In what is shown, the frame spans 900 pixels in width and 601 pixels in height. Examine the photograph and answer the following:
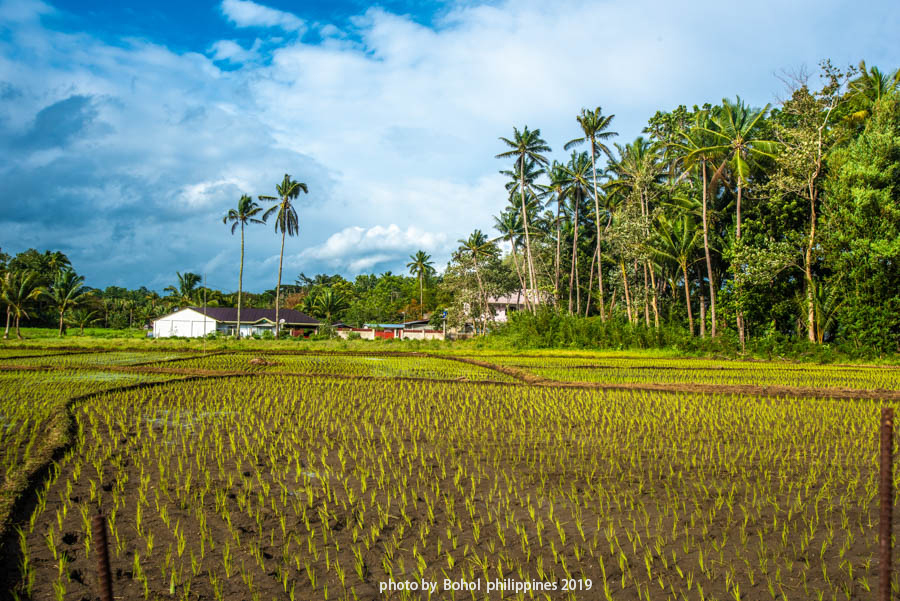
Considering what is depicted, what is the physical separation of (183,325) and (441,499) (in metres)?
44.5

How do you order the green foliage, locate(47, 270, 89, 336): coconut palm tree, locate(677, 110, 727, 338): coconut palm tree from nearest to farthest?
the green foliage → locate(677, 110, 727, 338): coconut palm tree → locate(47, 270, 89, 336): coconut palm tree

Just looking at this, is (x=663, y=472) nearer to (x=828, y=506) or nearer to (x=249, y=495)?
(x=828, y=506)

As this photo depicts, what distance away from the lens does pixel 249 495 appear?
4.62 metres

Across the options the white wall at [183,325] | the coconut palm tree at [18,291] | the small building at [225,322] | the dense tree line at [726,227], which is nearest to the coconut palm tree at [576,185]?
the dense tree line at [726,227]

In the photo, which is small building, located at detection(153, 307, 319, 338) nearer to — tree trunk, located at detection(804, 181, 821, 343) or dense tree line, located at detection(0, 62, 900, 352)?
dense tree line, located at detection(0, 62, 900, 352)

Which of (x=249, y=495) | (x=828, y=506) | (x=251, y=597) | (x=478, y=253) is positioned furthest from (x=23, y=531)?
(x=478, y=253)

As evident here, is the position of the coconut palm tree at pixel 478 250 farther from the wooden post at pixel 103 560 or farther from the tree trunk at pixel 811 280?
the wooden post at pixel 103 560

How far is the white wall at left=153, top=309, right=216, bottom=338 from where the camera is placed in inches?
1699

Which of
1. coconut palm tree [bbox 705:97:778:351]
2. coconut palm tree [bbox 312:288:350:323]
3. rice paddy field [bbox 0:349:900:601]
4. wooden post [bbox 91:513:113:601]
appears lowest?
rice paddy field [bbox 0:349:900:601]

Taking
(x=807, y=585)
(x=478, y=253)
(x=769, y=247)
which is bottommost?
(x=807, y=585)

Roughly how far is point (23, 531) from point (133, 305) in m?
66.0

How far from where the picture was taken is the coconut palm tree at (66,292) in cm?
3872

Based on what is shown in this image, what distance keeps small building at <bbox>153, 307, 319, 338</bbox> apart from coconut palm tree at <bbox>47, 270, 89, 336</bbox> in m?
5.97

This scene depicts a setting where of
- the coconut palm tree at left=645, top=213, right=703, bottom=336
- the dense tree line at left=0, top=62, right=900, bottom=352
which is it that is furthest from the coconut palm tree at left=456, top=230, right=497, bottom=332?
the coconut palm tree at left=645, top=213, right=703, bottom=336
